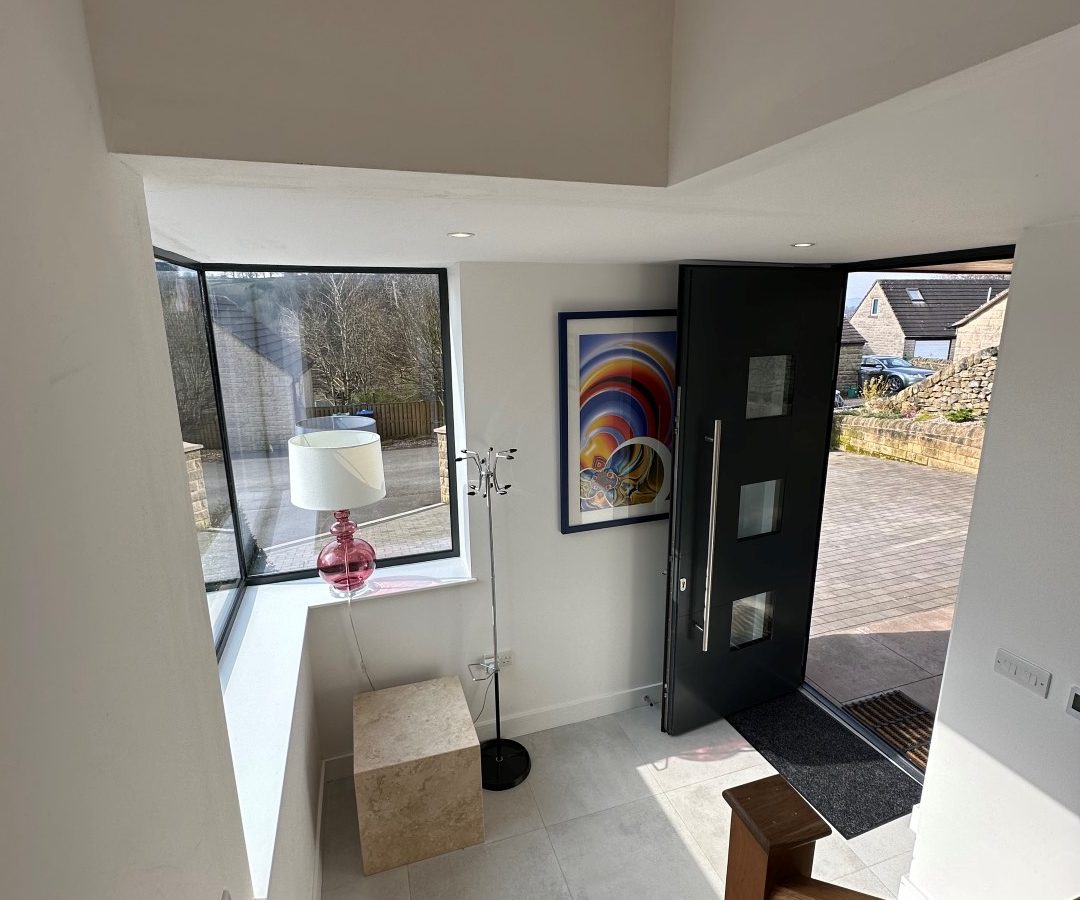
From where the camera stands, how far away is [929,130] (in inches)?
27.3

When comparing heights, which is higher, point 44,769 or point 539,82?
point 539,82

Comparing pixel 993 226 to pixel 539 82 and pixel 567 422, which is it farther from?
pixel 567 422

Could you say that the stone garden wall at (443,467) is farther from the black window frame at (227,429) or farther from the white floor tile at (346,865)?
the white floor tile at (346,865)

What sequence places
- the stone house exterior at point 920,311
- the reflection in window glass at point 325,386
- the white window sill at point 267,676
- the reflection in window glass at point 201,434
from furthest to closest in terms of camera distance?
the stone house exterior at point 920,311 < the reflection in window glass at point 325,386 < the reflection in window glass at point 201,434 < the white window sill at point 267,676

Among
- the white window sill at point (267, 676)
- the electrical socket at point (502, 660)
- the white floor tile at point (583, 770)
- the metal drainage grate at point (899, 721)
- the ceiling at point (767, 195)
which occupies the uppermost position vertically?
the ceiling at point (767, 195)

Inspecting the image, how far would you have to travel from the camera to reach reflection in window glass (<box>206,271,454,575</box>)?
255 cm

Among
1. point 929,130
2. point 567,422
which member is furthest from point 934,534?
point 929,130

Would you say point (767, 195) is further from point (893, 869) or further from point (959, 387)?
point (959, 387)

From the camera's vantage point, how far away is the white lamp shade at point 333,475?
234cm

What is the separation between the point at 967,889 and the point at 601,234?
2.30m

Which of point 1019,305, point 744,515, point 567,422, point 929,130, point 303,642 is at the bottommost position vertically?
point 303,642

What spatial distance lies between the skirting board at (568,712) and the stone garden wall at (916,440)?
16.8ft

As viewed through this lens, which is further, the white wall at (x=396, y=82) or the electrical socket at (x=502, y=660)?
the electrical socket at (x=502, y=660)

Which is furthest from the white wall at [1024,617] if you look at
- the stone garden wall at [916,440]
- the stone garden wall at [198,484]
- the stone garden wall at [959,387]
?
the stone garden wall at [959,387]
